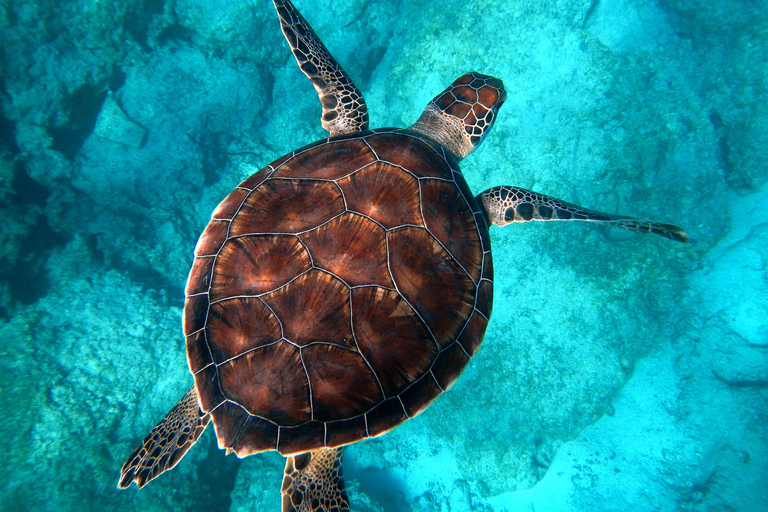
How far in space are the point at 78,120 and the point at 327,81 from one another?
4923 millimetres

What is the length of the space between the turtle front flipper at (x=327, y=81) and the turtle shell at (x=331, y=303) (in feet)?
3.70

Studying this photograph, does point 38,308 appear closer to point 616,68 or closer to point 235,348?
point 235,348

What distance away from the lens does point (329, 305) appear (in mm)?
1720

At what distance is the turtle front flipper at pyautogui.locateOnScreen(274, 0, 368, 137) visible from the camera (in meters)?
3.14

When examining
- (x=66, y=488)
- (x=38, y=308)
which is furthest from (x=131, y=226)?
(x=66, y=488)

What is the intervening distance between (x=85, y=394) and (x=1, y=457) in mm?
840

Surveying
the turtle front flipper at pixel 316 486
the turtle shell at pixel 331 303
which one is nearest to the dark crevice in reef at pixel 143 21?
the turtle shell at pixel 331 303

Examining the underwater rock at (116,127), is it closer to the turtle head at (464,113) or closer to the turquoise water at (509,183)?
the turquoise water at (509,183)

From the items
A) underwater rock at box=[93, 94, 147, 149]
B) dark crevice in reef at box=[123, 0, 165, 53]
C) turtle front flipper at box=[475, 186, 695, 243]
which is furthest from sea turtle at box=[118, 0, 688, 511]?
dark crevice in reef at box=[123, 0, 165, 53]

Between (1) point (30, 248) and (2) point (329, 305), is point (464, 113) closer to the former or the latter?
(2) point (329, 305)

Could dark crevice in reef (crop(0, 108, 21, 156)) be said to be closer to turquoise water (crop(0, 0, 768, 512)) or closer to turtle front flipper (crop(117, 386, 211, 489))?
turquoise water (crop(0, 0, 768, 512))

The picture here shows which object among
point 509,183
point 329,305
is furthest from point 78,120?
point 509,183

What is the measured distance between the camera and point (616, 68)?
605 centimetres

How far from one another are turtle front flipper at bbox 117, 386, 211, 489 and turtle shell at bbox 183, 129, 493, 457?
2.13 feet
